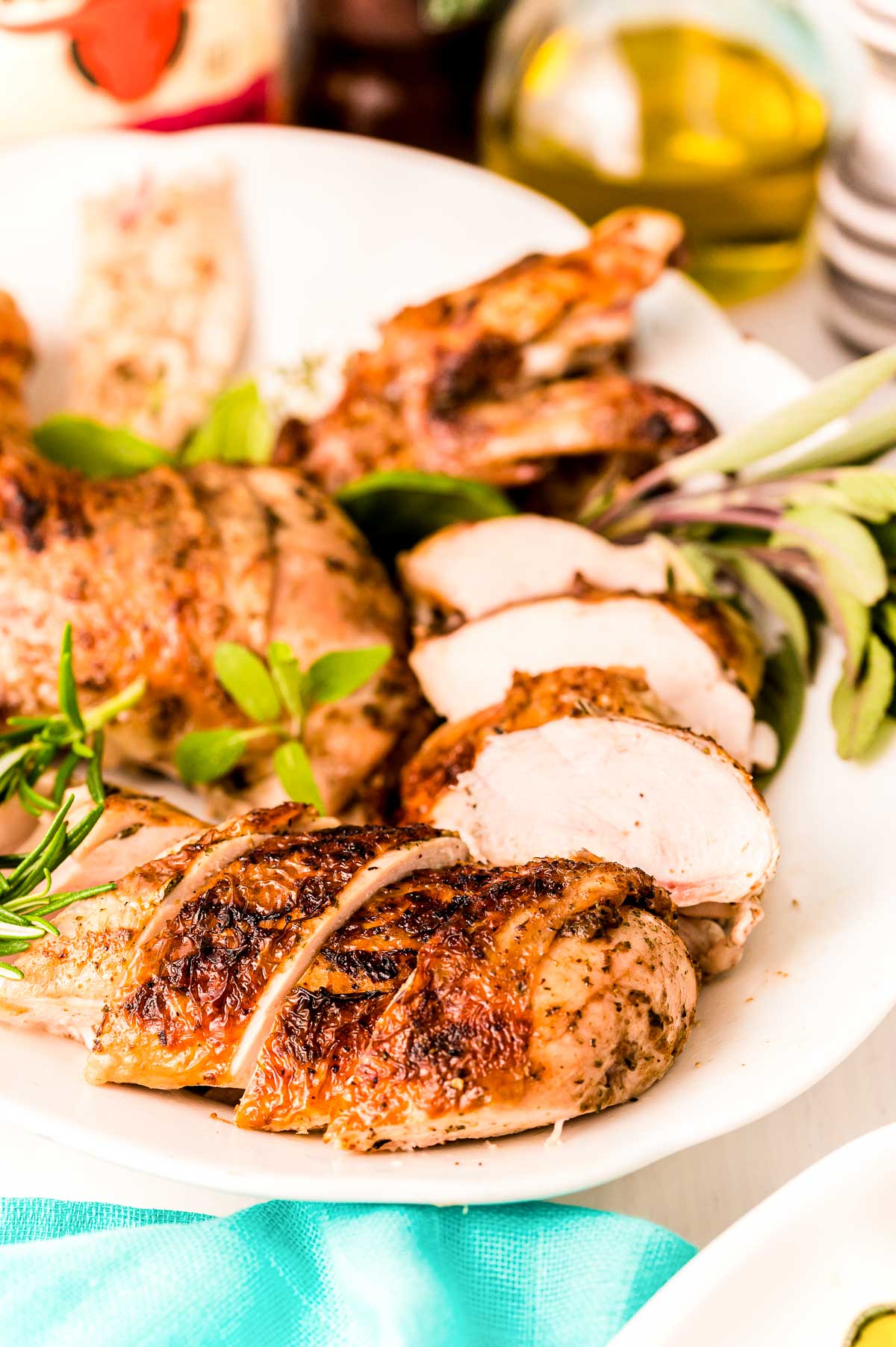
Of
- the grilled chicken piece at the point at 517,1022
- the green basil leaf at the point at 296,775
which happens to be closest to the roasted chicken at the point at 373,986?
the grilled chicken piece at the point at 517,1022

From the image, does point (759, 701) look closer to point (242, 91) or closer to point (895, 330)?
point (895, 330)

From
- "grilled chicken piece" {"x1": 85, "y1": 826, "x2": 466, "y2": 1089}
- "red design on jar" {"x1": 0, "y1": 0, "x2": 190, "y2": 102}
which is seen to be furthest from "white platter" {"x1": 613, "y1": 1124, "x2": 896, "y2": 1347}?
"red design on jar" {"x1": 0, "y1": 0, "x2": 190, "y2": 102}

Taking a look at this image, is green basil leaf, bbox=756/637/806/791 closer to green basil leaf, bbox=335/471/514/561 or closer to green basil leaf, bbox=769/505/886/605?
green basil leaf, bbox=769/505/886/605

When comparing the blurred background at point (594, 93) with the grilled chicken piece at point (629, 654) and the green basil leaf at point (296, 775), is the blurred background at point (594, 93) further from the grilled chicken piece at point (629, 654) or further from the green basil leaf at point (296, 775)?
the green basil leaf at point (296, 775)

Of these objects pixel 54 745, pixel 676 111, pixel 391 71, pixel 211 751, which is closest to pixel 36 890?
pixel 54 745

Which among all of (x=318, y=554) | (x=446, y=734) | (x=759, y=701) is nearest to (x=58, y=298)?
(x=318, y=554)

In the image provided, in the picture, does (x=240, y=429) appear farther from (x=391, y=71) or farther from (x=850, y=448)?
(x=391, y=71)
